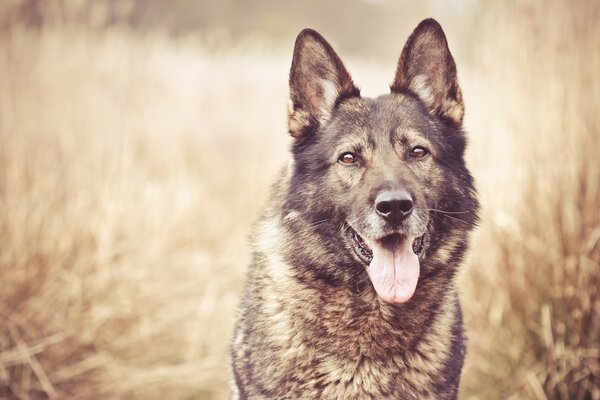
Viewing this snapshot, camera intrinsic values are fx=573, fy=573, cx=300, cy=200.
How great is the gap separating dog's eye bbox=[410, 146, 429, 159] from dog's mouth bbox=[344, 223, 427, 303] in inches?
14.5

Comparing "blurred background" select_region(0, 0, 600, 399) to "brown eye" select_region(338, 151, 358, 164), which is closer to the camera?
"brown eye" select_region(338, 151, 358, 164)

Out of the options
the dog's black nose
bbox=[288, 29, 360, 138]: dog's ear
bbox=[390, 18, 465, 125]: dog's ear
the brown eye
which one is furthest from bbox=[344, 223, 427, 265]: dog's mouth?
bbox=[390, 18, 465, 125]: dog's ear

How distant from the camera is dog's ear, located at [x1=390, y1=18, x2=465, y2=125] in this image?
2666 mm

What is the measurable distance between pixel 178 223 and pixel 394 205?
128 inches

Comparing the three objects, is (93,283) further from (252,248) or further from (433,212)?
(433,212)

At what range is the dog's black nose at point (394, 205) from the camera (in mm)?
2234

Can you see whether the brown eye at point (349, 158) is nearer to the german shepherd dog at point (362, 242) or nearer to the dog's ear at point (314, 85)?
the german shepherd dog at point (362, 242)

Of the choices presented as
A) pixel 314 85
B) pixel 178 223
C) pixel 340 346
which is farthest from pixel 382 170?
pixel 178 223

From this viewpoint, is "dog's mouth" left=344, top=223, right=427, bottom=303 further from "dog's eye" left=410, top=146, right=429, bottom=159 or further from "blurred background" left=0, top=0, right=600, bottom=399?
"blurred background" left=0, top=0, right=600, bottom=399

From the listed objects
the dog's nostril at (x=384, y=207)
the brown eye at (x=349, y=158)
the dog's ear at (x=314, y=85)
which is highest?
the dog's ear at (x=314, y=85)

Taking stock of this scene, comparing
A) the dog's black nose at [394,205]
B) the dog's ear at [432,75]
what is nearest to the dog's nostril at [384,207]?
the dog's black nose at [394,205]

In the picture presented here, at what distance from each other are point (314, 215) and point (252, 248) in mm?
442

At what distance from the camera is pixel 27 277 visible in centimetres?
360

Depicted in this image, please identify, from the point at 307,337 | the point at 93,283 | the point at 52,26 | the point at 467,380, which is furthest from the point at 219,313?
the point at 52,26
